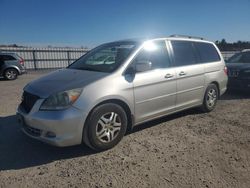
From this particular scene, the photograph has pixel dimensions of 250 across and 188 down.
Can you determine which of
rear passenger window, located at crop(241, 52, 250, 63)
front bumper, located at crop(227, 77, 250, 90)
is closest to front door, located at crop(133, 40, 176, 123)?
front bumper, located at crop(227, 77, 250, 90)

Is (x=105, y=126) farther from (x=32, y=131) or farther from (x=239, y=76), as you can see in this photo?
(x=239, y=76)

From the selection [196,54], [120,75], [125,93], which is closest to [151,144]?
[125,93]

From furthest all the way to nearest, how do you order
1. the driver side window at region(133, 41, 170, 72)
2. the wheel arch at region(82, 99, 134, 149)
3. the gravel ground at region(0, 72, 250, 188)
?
the driver side window at region(133, 41, 170, 72), the wheel arch at region(82, 99, 134, 149), the gravel ground at region(0, 72, 250, 188)

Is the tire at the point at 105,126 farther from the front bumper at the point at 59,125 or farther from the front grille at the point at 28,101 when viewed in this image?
the front grille at the point at 28,101

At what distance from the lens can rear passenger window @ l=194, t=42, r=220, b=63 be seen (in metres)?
5.92

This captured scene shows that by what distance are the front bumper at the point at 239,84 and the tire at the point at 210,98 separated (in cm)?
227

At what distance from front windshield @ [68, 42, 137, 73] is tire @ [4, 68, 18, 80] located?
10730mm

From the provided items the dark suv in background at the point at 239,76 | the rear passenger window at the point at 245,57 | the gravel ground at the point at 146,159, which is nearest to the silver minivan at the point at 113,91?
the gravel ground at the point at 146,159

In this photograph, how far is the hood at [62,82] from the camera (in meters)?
3.79

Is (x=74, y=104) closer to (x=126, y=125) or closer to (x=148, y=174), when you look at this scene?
(x=126, y=125)

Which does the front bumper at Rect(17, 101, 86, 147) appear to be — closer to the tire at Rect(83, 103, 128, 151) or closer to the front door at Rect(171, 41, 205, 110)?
the tire at Rect(83, 103, 128, 151)

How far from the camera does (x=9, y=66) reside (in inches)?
572

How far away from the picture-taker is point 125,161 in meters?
3.69

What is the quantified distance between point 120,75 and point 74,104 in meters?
0.94
